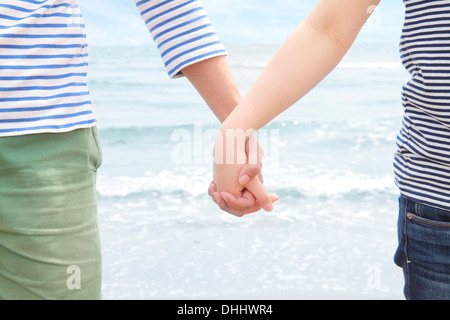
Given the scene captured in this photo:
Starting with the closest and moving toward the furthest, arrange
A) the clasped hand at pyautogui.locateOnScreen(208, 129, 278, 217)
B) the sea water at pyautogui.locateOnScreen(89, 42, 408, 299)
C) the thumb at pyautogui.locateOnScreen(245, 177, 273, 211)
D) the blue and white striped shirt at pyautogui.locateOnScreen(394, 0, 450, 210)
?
the blue and white striped shirt at pyautogui.locateOnScreen(394, 0, 450, 210) → the clasped hand at pyautogui.locateOnScreen(208, 129, 278, 217) → the thumb at pyautogui.locateOnScreen(245, 177, 273, 211) → the sea water at pyautogui.locateOnScreen(89, 42, 408, 299)

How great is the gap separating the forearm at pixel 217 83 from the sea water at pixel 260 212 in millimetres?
2194

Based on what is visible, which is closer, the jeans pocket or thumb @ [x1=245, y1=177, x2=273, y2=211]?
the jeans pocket

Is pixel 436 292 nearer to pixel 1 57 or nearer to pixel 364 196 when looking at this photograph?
pixel 1 57

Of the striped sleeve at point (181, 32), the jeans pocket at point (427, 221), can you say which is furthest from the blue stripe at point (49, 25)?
the jeans pocket at point (427, 221)

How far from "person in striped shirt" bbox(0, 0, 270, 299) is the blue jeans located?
64 centimetres

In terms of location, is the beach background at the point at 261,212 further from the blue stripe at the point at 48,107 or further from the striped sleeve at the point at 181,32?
the blue stripe at the point at 48,107

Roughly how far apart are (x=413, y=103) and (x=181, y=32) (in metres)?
0.58

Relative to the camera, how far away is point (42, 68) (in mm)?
1157

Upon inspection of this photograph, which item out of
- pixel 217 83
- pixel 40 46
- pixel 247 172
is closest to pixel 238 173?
pixel 247 172

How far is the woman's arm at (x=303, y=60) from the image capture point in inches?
46.9

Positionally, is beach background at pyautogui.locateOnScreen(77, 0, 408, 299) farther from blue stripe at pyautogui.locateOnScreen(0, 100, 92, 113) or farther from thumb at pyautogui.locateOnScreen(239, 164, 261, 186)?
thumb at pyautogui.locateOnScreen(239, 164, 261, 186)

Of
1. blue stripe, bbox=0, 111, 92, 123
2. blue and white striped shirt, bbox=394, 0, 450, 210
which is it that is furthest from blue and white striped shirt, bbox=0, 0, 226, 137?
blue and white striped shirt, bbox=394, 0, 450, 210

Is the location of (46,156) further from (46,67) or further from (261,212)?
(261,212)

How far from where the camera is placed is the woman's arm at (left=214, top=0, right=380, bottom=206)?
1.19m
